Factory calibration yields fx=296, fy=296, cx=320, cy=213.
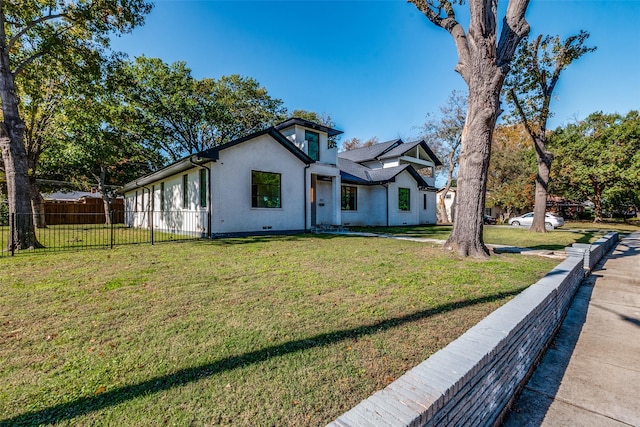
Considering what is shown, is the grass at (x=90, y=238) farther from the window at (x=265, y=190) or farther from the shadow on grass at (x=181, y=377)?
the shadow on grass at (x=181, y=377)

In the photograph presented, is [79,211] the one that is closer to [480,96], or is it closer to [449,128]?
[480,96]

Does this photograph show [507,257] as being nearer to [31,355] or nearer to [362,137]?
[31,355]

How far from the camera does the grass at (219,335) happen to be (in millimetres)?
1849

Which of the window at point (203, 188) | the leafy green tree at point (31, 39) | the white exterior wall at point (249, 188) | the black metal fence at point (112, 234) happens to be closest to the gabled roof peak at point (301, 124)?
the white exterior wall at point (249, 188)

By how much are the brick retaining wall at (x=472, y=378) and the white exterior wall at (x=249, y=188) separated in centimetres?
1001

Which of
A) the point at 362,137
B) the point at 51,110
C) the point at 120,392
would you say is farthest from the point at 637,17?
the point at 362,137

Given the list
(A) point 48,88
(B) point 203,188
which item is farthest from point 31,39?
(B) point 203,188

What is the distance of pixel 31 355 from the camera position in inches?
96.3

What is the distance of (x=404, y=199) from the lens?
65.9 ft

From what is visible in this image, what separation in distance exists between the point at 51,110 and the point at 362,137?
3531 centimetres

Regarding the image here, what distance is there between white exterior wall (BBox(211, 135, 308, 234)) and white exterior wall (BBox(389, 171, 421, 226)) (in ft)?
24.3

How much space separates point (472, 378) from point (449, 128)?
1166 inches

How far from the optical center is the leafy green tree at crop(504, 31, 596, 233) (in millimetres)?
13742

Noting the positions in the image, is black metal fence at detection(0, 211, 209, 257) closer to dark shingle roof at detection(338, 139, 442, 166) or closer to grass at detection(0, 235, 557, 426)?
grass at detection(0, 235, 557, 426)
